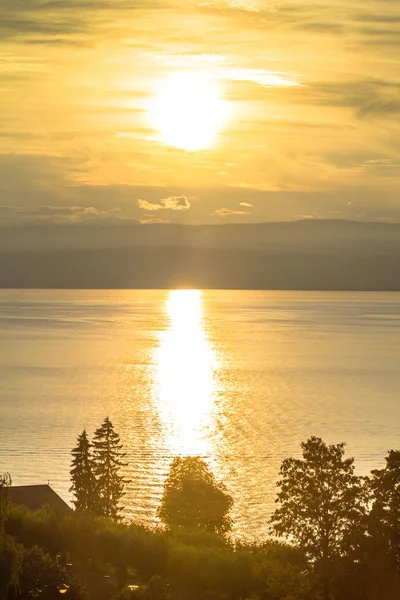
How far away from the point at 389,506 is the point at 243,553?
25.6 ft

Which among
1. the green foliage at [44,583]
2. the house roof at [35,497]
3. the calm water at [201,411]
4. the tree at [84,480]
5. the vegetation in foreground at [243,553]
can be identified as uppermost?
the calm water at [201,411]

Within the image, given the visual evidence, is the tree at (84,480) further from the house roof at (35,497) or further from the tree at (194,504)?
the tree at (194,504)

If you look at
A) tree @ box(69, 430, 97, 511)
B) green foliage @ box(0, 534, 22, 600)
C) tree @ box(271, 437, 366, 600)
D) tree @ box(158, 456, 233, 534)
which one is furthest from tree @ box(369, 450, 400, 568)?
tree @ box(69, 430, 97, 511)

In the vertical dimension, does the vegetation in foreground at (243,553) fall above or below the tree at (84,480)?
A: below

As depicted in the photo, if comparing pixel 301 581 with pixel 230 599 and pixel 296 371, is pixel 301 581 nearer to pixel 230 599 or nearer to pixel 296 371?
pixel 230 599

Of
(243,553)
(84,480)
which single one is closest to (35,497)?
(84,480)

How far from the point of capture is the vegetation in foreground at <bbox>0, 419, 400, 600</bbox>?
3406 centimetres

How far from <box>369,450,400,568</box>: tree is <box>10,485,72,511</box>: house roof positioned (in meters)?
22.8

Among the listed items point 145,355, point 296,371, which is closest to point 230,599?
point 296,371

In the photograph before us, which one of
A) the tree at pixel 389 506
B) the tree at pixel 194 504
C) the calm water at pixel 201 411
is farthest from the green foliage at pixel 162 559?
the calm water at pixel 201 411

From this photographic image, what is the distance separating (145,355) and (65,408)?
240 ft

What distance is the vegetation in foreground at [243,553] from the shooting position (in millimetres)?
34062

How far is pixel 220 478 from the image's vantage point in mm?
79562

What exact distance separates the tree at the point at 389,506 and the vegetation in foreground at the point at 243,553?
4 centimetres
